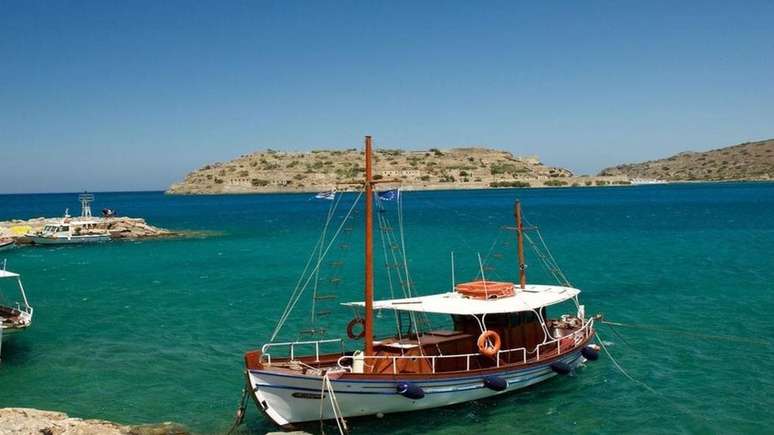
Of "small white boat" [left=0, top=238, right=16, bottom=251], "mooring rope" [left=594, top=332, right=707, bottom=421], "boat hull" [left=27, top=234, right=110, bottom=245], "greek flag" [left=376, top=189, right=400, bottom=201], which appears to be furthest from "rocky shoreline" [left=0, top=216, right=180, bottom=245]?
"greek flag" [left=376, top=189, right=400, bottom=201]

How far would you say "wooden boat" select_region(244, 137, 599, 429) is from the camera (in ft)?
61.4

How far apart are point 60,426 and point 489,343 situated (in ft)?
40.2

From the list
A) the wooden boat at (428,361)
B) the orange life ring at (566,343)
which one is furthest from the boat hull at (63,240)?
the orange life ring at (566,343)

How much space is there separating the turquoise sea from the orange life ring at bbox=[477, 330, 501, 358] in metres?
1.74

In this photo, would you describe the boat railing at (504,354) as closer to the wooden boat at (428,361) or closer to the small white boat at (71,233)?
the wooden boat at (428,361)

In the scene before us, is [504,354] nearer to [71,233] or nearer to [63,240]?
[63,240]

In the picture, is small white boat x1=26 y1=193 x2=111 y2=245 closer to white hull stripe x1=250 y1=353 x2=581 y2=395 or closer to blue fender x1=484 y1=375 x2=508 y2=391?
white hull stripe x1=250 y1=353 x2=581 y2=395

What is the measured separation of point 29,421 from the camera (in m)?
17.3

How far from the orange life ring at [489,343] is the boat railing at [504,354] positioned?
24 centimetres

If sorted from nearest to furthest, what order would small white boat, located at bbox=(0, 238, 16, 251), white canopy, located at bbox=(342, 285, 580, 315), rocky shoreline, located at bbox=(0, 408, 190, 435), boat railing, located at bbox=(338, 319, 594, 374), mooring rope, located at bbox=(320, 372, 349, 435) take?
rocky shoreline, located at bbox=(0, 408, 190, 435), mooring rope, located at bbox=(320, 372, 349, 435), boat railing, located at bbox=(338, 319, 594, 374), white canopy, located at bbox=(342, 285, 580, 315), small white boat, located at bbox=(0, 238, 16, 251)

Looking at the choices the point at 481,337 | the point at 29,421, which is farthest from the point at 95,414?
the point at 481,337

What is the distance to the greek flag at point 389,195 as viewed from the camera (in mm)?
20844

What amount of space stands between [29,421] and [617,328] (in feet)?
79.5

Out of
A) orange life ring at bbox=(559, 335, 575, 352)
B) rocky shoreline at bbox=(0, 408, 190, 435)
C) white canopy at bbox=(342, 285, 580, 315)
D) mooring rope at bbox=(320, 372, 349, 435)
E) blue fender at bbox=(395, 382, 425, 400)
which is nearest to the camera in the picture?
rocky shoreline at bbox=(0, 408, 190, 435)
